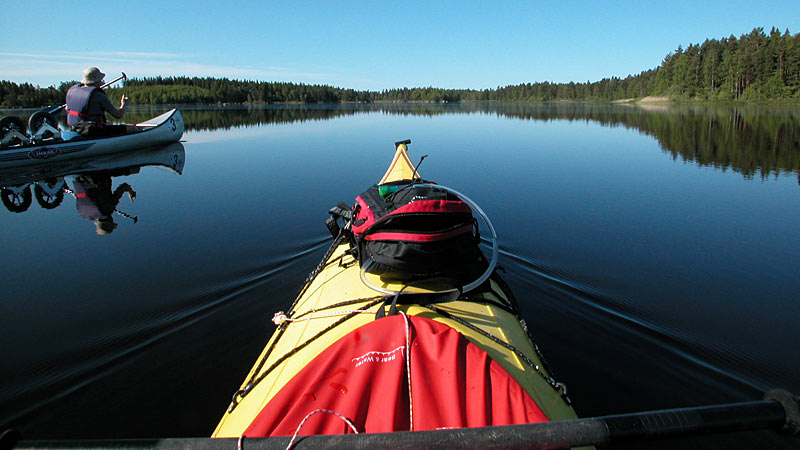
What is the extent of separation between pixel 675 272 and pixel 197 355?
241 inches

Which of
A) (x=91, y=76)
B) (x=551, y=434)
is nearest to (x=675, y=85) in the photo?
(x=91, y=76)

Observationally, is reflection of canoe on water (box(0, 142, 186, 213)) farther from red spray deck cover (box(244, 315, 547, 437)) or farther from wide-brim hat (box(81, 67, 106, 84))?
red spray deck cover (box(244, 315, 547, 437))

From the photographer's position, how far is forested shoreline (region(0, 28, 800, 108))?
2515 inches

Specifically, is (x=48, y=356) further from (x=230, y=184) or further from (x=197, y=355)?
(x=230, y=184)

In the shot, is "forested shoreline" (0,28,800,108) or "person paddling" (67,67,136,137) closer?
"person paddling" (67,67,136,137)

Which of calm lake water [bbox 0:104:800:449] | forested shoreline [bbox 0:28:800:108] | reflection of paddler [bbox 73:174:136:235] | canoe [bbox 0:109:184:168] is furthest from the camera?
forested shoreline [bbox 0:28:800:108]

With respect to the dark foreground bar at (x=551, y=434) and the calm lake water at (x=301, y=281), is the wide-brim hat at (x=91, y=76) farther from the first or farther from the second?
the dark foreground bar at (x=551, y=434)

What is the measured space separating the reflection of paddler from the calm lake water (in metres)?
0.15

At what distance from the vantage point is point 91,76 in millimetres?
13219

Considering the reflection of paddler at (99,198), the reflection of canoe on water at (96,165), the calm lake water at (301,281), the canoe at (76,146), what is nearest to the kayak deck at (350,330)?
the calm lake water at (301,281)

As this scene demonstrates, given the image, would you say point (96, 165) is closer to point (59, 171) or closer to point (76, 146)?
point (76, 146)

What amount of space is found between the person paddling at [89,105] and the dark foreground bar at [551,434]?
14974 millimetres

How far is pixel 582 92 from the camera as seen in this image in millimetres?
144000

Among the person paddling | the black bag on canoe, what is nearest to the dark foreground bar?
the black bag on canoe
